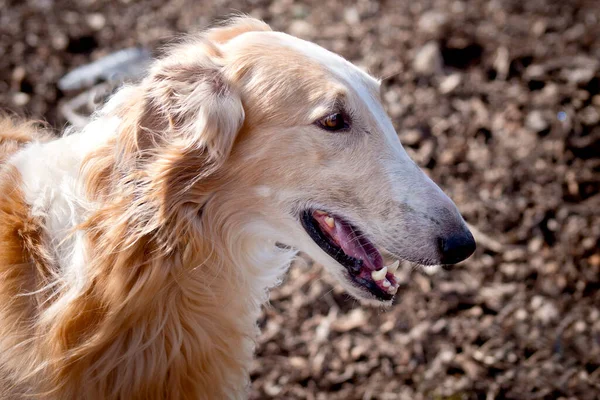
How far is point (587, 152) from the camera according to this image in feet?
13.8

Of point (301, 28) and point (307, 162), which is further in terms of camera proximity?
point (301, 28)

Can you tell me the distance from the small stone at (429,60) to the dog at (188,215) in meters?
2.79

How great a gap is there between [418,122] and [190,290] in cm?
290

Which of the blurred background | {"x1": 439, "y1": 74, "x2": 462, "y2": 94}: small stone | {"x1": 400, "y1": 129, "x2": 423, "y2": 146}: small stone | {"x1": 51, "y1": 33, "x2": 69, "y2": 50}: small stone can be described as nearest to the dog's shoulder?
the blurred background

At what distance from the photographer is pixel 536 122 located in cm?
447

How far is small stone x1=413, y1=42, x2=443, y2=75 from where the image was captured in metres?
5.07

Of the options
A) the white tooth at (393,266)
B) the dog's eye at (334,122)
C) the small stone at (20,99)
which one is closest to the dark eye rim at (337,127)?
the dog's eye at (334,122)

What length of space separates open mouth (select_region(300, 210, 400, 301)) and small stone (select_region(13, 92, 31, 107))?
3.52 metres

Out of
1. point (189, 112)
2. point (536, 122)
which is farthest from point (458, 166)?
point (189, 112)

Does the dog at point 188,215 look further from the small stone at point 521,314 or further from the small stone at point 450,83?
the small stone at point 450,83

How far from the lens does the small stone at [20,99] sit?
4949 millimetres

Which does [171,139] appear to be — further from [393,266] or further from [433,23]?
[433,23]

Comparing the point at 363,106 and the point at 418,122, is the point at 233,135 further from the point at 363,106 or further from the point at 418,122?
the point at 418,122

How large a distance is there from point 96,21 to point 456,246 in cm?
490
